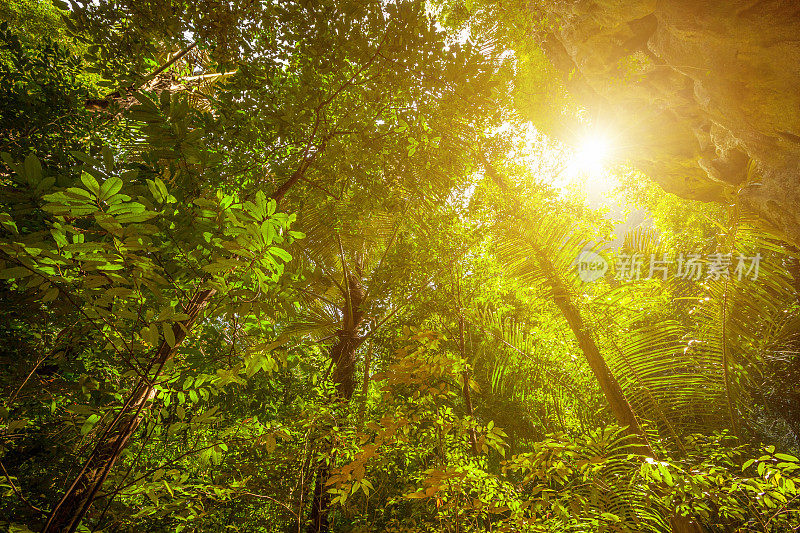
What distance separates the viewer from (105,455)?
1.44 meters

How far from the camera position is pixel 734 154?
13.3 ft

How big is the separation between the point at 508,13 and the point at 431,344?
220 inches

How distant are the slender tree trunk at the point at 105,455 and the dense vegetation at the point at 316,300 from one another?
0.01 m

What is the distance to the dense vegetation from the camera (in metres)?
1.20

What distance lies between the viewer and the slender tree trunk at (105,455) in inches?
42.4

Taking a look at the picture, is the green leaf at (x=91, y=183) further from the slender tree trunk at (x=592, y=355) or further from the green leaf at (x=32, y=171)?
the slender tree trunk at (x=592, y=355)

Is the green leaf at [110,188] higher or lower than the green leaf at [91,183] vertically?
higher

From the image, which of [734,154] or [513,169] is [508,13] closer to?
[513,169]

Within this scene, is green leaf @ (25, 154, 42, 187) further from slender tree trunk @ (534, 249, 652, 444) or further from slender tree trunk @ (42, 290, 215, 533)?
slender tree trunk @ (534, 249, 652, 444)

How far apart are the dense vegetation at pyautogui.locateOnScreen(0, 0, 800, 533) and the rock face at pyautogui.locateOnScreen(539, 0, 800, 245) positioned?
65cm

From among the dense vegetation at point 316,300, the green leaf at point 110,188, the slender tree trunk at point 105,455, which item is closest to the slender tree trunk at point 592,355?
the dense vegetation at point 316,300

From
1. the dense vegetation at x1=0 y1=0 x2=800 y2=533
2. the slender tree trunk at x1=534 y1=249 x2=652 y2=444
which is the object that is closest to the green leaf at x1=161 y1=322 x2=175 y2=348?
the dense vegetation at x1=0 y1=0 x2=800 y2=533

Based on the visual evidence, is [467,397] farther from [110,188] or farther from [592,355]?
[110,188]

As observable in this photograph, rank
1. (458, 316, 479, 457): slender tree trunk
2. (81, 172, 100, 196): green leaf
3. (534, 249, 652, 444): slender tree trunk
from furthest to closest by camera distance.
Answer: (534, 249, 652, 444): slender tree trunk
(458, 316, 479, 457): slender tree trunk
(81, 172, 100, 196): green leaf
